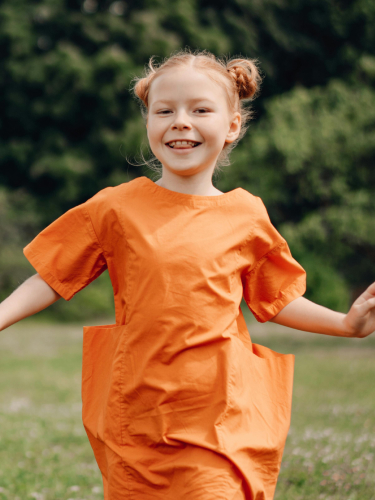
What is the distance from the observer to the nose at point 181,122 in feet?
6.33

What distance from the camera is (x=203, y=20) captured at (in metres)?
24.9

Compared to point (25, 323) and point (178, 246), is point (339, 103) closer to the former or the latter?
point (25, 323)

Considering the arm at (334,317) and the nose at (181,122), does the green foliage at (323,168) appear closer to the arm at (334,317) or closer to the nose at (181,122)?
the arm at (334,317)

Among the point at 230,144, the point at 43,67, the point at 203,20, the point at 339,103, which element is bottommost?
the point at 230,144

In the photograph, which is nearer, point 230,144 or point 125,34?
point 230,144

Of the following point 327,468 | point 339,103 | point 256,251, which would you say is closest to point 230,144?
point 256,251

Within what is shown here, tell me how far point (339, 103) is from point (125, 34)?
11.6m

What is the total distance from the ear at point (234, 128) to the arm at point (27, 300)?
79 centimetres

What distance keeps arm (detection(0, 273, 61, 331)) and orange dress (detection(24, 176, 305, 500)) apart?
33mm

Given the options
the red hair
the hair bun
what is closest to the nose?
the red hair

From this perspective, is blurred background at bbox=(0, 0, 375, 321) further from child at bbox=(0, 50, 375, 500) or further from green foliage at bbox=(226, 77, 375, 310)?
child at bbox=(0, 50, 375, 500)

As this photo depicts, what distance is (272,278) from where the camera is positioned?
2092 mm

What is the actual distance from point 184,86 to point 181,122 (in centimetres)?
12

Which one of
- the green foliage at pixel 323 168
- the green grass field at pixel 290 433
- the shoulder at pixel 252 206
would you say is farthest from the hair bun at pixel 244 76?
the green foliage at pixel 323 168
